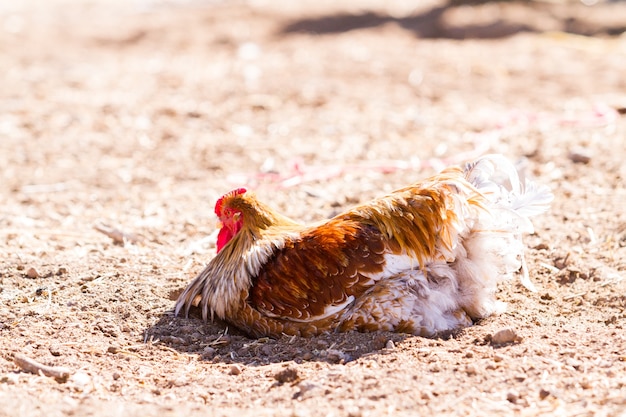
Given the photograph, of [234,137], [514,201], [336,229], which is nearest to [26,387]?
[336,229]

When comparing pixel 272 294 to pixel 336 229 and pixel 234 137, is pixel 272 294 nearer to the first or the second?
pixel 336 229

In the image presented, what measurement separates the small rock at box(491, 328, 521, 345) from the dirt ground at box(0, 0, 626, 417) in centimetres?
4

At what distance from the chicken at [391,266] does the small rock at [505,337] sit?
0.31m

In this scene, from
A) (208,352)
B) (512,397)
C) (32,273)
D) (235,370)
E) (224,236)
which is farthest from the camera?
(32,273)

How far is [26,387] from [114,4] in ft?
48.9

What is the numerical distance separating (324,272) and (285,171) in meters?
3.38

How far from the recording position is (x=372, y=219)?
4.26 metres

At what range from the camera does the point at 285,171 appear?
7477mm

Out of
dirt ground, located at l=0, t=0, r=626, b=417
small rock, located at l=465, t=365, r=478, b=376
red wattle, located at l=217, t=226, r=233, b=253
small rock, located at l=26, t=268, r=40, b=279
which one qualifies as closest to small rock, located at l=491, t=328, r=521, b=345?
dirt ground, located at l=0, t=0, r=626, b=417

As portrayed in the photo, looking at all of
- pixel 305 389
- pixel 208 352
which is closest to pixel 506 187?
pixel 305 389

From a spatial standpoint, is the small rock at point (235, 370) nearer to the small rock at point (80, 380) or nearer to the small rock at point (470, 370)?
the small rock at point (80, 380)

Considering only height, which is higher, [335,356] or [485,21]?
[485,21]

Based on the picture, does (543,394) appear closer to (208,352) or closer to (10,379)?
(208,352)

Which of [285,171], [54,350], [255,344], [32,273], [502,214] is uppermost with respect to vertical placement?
[502,214]
